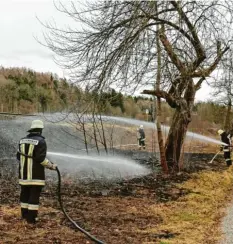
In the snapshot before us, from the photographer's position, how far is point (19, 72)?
6444 cm

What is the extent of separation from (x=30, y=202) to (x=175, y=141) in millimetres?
8590

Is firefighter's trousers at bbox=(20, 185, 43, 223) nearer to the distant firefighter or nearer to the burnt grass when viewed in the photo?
the burnt grass

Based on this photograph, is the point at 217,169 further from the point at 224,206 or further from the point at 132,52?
the point at 132,52

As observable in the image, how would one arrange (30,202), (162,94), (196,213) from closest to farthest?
(30,202) < (196,213) < (162,94)

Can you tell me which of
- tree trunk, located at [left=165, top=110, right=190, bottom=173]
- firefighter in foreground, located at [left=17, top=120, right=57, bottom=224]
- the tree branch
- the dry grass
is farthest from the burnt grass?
the tree branch

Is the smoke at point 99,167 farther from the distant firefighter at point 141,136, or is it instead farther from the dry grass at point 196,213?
the distant firefighter at point 141,136

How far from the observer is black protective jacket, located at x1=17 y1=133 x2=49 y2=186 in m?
7.08

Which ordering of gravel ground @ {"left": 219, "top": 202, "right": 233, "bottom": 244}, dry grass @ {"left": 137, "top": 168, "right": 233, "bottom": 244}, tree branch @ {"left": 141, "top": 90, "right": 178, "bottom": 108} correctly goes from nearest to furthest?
gravel ground @ {"left": 219, "top": 202, "right": 233, "bottom": 244} → dry grass @ {"left": 137, "top": 168, "right": 233, "bottom": 244} → tree branch @ {"left": 141, "top": 90, "right": 178, "bottom": 108}

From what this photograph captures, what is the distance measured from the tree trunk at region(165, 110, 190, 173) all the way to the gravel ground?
16.9 feet

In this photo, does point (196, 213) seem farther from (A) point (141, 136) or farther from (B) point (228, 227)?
(A) point (141, 136)

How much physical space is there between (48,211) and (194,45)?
6661 millimetres

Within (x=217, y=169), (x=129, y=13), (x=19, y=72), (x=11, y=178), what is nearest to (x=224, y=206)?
(x=129, y=13)

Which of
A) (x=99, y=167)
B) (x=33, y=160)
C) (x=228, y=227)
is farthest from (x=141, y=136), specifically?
(x=33, y=160)

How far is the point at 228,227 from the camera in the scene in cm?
777
